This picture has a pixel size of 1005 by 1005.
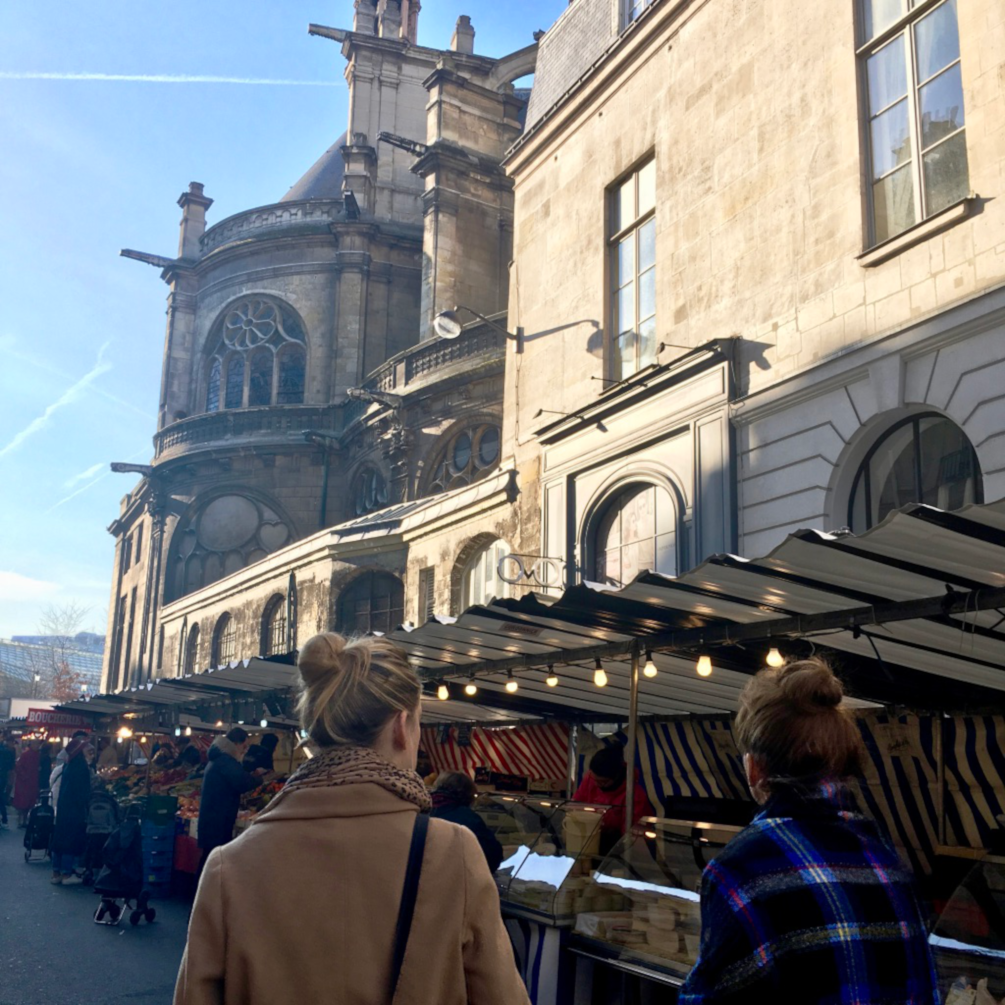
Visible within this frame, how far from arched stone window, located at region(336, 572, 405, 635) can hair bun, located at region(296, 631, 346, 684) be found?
63.6ft

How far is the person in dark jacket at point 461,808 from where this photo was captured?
21.1 feet

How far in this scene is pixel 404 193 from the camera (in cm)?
3794

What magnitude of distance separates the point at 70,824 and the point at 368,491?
18.6 metres

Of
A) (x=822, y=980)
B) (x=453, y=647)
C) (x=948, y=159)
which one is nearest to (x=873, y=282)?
(x=948, y=159)

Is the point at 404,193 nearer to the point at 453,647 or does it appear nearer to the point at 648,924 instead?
the point at 453,647

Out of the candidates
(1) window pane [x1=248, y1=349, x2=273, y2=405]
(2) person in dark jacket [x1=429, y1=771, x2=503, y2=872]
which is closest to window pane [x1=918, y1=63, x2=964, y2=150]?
(2) person in dark jacket [x1=429, y1=771, x2=503, y2=872]

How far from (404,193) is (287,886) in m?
37.7

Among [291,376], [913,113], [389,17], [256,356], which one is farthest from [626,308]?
[389,17]

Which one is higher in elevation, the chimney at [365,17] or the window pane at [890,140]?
the chimney at [365,17]

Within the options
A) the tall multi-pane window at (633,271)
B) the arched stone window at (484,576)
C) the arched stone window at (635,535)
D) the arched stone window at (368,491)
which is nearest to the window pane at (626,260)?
the tall multi-pane window at (633,271)

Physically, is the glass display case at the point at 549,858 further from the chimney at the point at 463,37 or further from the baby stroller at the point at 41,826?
the chimney at the point at 463,37

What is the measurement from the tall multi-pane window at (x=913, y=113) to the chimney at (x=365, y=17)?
31.6m

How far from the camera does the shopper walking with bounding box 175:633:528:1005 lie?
2127 mm

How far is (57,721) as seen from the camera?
27.0 m
